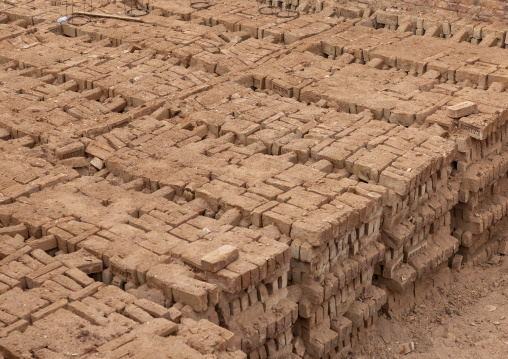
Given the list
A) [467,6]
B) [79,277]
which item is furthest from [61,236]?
[467,6]

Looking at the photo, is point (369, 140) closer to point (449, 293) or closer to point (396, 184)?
point (396, 184)

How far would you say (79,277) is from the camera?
302 inches

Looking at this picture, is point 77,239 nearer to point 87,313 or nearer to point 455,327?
point 87,313

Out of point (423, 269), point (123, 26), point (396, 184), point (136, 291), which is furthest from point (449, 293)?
point (123, 26)

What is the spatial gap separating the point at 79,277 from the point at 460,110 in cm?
503

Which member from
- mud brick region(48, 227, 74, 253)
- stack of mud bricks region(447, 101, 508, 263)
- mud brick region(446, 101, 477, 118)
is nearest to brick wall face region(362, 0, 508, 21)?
stack of mud bricks region(447, 101, 508, 263)

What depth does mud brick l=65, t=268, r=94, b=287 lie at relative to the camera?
7.62 m

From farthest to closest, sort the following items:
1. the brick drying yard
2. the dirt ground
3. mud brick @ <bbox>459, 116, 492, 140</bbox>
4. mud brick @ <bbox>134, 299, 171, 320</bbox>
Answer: mud brick @ <bbox>459, 116, 492, 140</bbox> < the dirt ground < the brick drying yard < mud brick @ <bbox>134, 299, 171, 320</bbox>

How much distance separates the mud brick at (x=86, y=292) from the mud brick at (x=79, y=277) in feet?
0.21

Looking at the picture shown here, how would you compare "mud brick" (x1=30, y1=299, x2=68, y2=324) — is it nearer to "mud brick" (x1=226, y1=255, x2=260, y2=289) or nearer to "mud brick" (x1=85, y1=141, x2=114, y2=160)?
"mud brick" (x1=226, y1=255, x2=260, y2=289)

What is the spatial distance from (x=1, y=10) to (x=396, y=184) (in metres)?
8.64

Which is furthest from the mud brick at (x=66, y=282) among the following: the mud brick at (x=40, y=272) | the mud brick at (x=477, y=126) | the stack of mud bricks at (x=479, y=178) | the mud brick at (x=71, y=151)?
the mud brick at (x=477, y=126)

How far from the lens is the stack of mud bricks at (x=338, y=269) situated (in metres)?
8.27

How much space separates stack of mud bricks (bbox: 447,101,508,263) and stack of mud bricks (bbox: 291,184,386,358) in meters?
1.74
